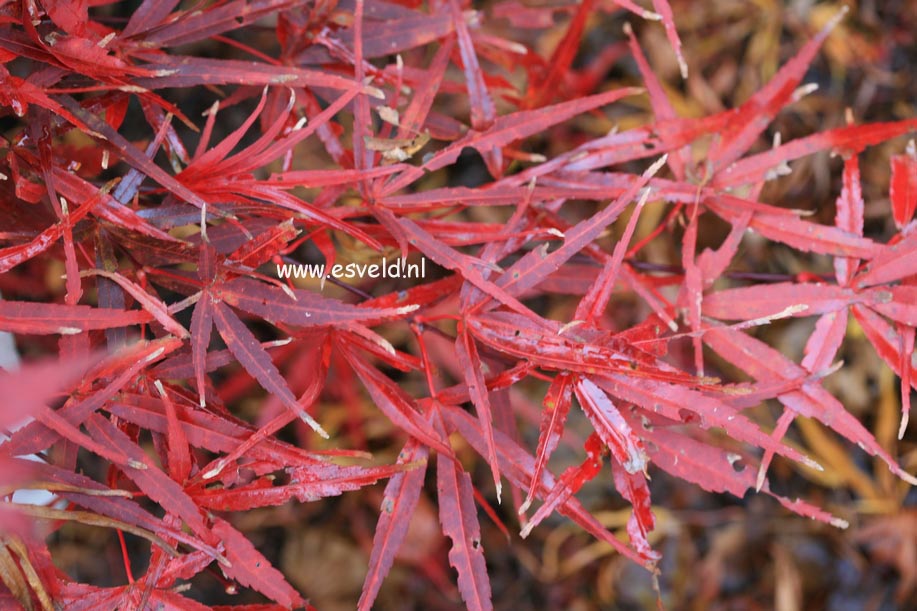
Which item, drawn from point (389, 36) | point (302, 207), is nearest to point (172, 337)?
point (302, 207)

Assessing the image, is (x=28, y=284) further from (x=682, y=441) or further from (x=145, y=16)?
(x=682, y=441)

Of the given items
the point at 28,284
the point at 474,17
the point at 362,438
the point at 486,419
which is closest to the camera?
the point at 486,419

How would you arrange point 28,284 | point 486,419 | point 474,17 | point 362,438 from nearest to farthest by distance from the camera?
point 486,419
point 474,17
point 28,284
point 362,438

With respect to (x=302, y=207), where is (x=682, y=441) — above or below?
below

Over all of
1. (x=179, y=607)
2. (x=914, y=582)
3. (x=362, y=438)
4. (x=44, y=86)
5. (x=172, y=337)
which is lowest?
(x=914, y=582)

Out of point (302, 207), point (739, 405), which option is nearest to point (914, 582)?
point (739, 405)

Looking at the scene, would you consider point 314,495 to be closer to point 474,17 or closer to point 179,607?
point 179,607

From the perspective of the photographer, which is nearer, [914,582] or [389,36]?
[389,36]
